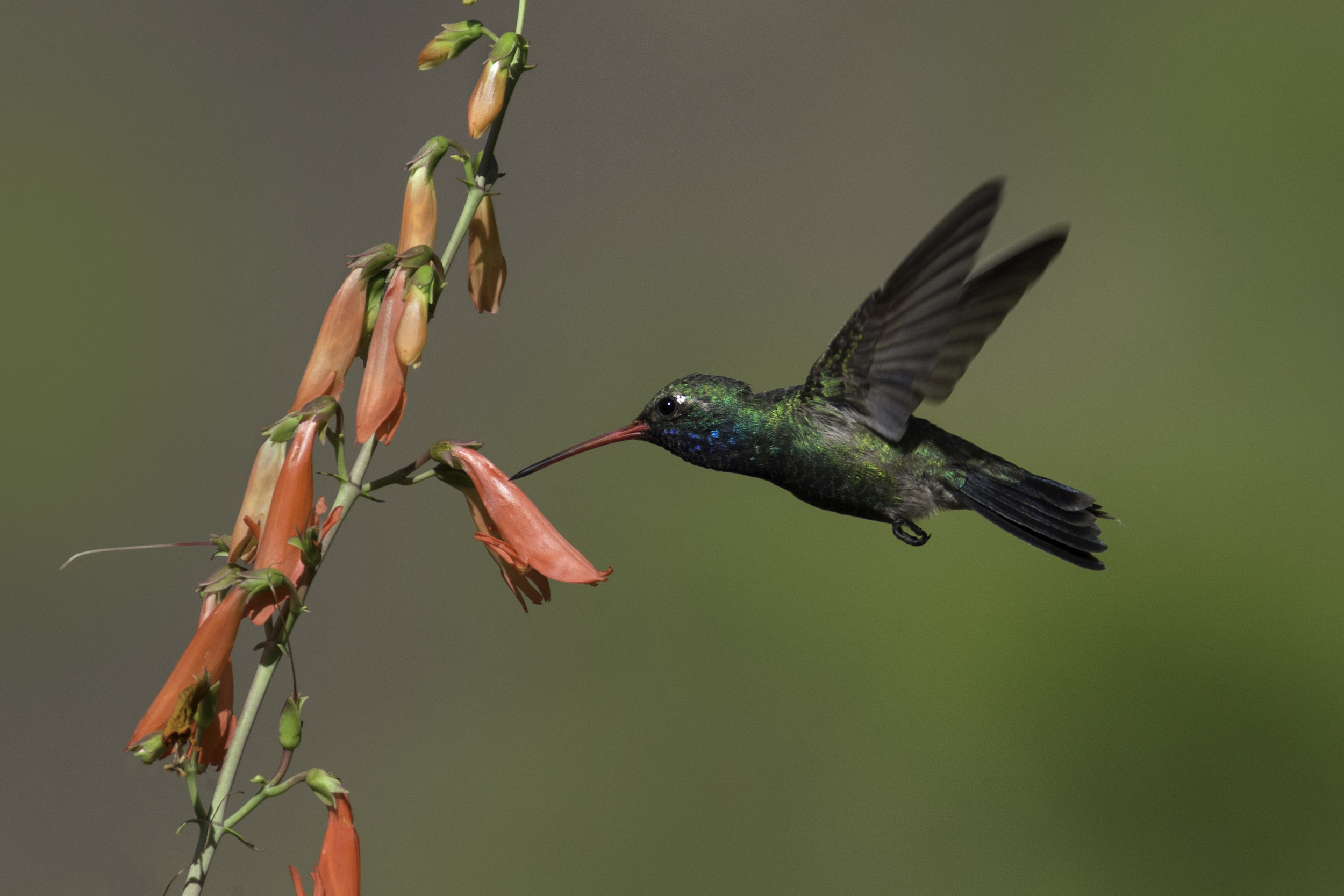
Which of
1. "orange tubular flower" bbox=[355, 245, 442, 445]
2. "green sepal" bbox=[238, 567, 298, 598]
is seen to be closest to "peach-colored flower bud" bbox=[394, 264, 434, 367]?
"orange tubular flower" bbox=[355, 245, 442, 445]

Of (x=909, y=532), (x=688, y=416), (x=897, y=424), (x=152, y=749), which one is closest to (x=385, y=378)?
(x=152, y=749)

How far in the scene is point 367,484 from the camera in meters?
0.58

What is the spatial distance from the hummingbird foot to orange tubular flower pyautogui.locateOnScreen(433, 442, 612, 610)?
1.36 feet

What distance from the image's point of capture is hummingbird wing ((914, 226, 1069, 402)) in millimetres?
752

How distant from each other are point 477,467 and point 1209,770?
1594mm

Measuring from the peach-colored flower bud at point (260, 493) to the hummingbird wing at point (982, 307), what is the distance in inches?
17.3

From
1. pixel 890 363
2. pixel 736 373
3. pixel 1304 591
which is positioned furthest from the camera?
pixel 736 373

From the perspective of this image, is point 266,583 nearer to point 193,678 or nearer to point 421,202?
point 193,678

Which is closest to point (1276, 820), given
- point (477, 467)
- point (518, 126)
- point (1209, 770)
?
point (1209, 770)

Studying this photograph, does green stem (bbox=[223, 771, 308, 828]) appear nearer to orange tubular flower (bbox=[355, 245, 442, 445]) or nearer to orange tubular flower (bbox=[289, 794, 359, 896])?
orange tubular flower (bbox=[289, 794, 359, 896])

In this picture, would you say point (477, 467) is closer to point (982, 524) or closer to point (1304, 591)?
point (982, 524)

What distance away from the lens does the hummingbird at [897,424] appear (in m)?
0.76

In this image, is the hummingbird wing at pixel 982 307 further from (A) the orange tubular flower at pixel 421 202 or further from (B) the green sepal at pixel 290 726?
(B) the green sepal at pixel 290 726

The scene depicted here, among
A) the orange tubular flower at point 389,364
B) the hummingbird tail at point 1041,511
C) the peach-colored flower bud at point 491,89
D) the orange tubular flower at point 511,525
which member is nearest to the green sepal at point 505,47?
the peach-colored flower bud at point 491,89
